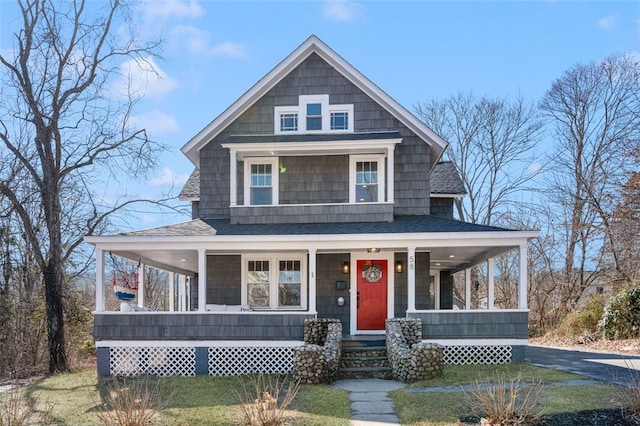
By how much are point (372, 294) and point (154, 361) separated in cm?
591

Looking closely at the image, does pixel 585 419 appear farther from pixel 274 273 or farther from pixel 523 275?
pixel 274 273

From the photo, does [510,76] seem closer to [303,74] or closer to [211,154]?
[303,74]

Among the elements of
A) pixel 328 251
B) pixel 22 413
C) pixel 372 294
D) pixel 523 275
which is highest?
pixel 328 251

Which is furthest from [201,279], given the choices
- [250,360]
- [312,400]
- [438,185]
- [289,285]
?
[438,185]

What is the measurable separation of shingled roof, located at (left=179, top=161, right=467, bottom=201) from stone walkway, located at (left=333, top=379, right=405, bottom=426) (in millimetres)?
8194

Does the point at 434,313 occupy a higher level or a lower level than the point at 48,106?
lower

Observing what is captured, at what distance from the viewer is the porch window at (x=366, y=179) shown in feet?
45.9

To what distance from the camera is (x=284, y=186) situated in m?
14.2

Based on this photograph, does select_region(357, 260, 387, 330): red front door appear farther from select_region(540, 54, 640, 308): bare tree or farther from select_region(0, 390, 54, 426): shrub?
select_region(540, 54, 640, 308): bare tree

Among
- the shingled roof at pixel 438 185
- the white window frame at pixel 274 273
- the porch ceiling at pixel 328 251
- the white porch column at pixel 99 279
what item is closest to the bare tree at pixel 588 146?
the shingled roof at pixel 438 185

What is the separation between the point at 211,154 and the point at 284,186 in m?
2.37

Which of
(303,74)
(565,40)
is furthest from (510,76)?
(303,74)

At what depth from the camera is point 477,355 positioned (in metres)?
11.9

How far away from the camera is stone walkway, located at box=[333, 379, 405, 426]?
7414 millimetres
